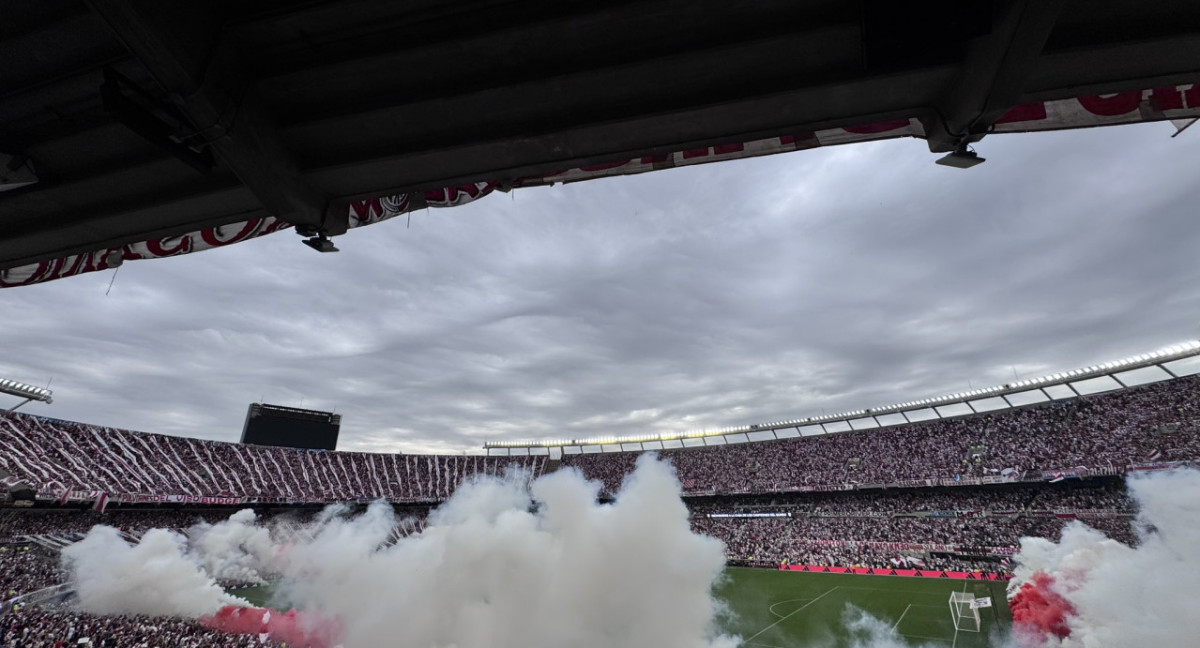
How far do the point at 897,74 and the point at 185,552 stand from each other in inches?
1973

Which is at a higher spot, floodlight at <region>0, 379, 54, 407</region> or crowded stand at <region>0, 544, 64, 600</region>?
floodlight at <region>0, 379, 54, 407</region>

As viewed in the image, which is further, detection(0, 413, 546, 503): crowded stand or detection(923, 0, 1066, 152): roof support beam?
detection(0, 413, 546, 503): crowded stand

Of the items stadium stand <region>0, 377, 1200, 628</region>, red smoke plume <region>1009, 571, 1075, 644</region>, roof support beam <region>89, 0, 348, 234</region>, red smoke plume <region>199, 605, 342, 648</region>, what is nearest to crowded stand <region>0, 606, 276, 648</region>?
stadium stand <region>0, 377, 1200, 628</region>

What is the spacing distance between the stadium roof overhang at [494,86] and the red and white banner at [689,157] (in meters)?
0.02

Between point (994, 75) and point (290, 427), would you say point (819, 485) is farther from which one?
point (290, 427)

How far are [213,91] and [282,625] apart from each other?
26.2 m

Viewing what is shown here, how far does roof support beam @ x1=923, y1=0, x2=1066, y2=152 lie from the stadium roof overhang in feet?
0.04

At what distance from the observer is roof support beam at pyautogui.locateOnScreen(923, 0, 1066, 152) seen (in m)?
2.50

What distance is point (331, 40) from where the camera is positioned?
3299 mm

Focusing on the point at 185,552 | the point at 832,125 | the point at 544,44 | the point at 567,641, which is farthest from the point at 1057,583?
the point at 185,552

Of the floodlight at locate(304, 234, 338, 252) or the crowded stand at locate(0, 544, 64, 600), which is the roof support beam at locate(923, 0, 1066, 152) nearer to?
the floodlight at locate(304, 234, 338, 252)

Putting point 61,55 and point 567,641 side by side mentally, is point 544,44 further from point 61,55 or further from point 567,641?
point 567,641

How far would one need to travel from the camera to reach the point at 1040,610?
17.7 meters

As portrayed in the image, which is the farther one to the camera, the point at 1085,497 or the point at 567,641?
the point at 1085,497
